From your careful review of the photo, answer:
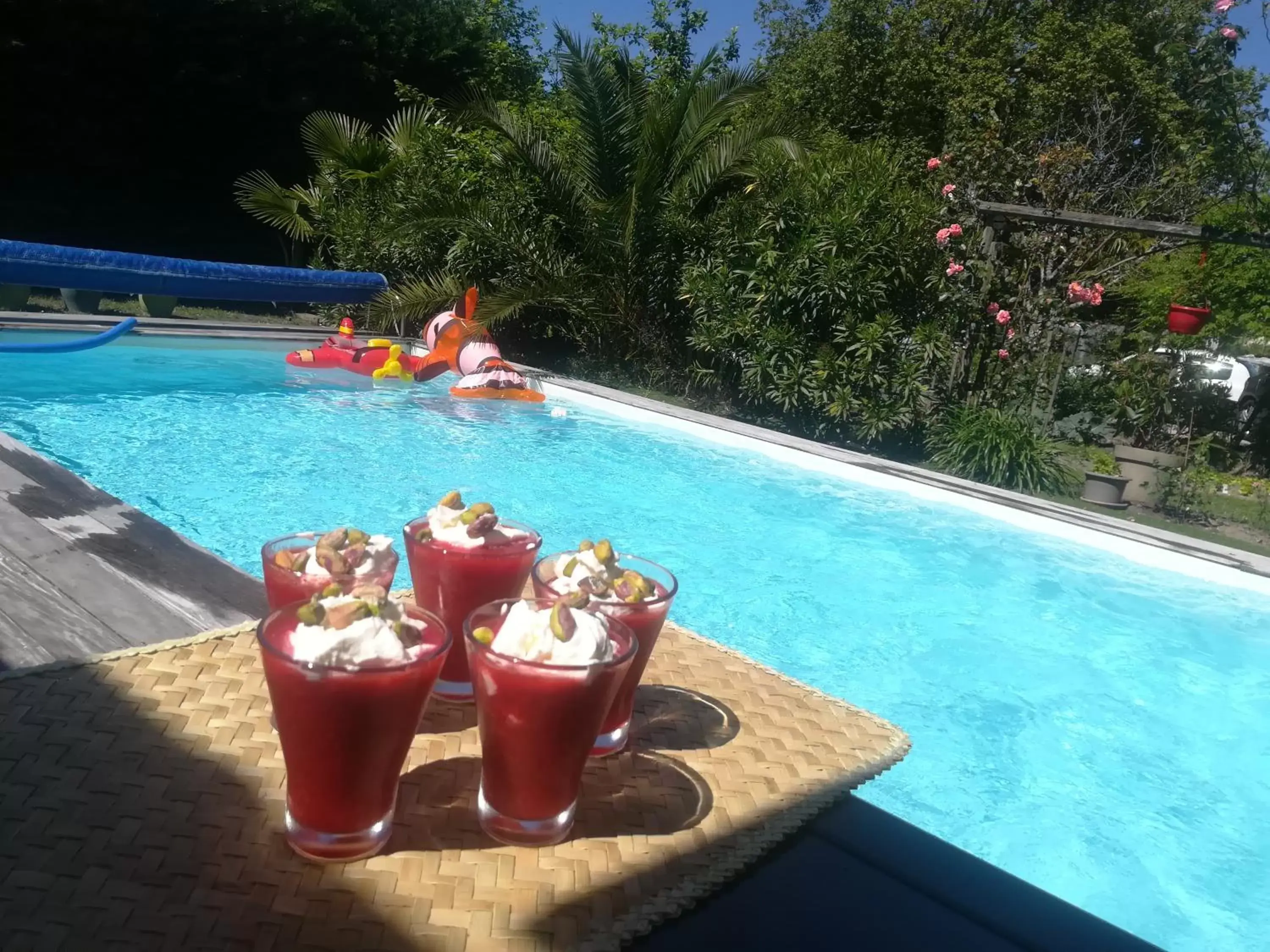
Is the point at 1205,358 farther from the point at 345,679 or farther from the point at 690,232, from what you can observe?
the point at 345,679

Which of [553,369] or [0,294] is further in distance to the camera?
[553,369]

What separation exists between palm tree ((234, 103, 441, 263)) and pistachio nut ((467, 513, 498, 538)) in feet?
38.5

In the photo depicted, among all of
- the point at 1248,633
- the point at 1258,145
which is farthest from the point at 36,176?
the point at 1258,145

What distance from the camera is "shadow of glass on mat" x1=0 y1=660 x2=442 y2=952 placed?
78 centimetres

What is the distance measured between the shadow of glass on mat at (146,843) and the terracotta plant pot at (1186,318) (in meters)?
8.72

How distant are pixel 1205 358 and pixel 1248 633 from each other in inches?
206

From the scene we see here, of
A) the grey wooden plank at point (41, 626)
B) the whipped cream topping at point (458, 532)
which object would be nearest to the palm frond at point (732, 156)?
the grey wooden plank at point (41, 626)

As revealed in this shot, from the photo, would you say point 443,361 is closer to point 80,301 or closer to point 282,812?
point 80,301

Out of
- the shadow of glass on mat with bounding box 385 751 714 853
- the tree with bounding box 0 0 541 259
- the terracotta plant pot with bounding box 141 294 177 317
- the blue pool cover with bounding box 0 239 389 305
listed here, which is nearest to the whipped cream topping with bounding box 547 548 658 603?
the shadow of glass on mat with bounding box 385 751 714 853

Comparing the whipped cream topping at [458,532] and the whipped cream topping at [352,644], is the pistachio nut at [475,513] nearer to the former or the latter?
the whipped cream topping at [458,532]

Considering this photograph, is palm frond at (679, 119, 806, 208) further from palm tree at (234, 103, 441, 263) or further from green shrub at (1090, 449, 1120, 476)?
green shrub at (1090, 449, 1120, 476)

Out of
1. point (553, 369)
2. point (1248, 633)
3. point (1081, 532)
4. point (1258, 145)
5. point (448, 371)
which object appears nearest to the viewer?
point (1248, 633)

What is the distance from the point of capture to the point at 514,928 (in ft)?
2.75

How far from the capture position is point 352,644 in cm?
90
